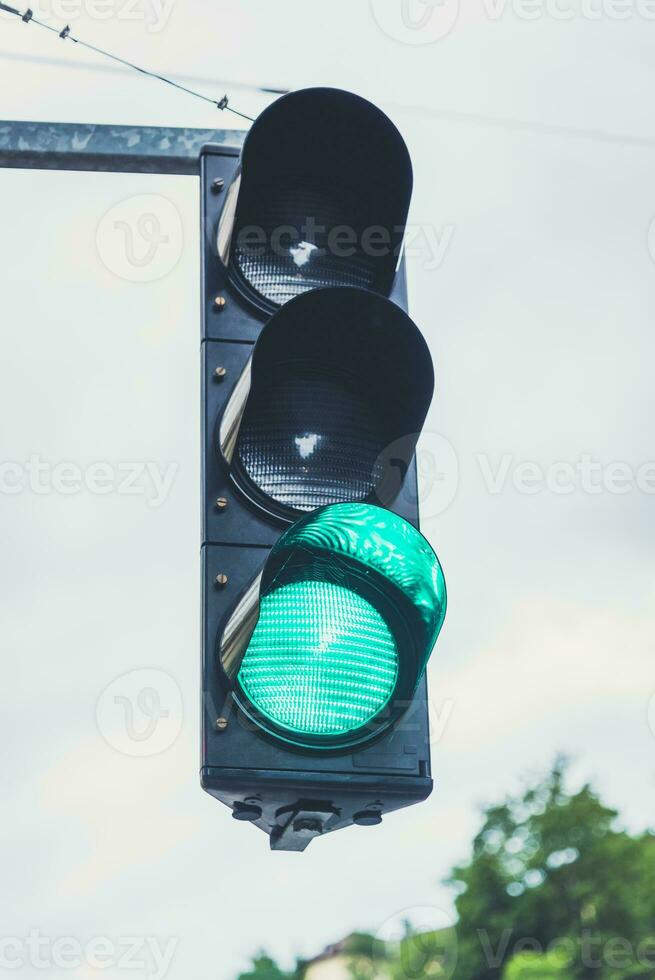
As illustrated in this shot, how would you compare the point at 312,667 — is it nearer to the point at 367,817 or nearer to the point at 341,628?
the point at 341,628

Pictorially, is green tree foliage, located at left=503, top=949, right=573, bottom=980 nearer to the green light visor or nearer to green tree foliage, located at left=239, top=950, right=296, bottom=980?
green tree foliage, located at left=239, top=950, right=296, bottom=980

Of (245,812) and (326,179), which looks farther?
(326,179)

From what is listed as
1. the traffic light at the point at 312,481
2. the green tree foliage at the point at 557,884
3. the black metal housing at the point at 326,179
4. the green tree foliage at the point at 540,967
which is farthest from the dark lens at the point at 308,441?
the green tree foliage at the point at 557,884

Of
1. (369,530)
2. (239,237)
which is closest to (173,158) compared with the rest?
(239,237)

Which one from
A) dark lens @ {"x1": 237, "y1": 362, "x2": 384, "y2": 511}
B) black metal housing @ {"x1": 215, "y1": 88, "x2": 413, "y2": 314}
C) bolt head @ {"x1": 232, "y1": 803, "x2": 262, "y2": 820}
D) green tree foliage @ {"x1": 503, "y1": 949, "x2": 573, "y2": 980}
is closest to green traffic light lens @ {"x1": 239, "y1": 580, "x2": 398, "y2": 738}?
bolt head @ {"x1": 232, "y1": 803, "x2": 262, "y2": 820}

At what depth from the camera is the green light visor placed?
6.32 ft

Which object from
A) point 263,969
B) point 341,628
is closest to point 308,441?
point 341,628

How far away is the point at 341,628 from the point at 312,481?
0.30 metres

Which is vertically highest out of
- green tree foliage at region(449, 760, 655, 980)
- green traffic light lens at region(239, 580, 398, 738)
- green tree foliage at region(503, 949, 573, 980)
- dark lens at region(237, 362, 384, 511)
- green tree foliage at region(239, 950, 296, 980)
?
dark lens at region(237, 362, 384, 511)

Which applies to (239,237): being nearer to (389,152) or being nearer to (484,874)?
(389,152)

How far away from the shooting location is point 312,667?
6.32ft

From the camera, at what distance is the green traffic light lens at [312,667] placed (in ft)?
6.32

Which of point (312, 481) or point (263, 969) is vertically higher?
point (312, 481)

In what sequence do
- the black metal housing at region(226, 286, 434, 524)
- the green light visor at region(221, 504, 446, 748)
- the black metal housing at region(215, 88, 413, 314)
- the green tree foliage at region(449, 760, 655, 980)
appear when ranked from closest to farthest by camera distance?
the green light visor at region(221, 504, 446, 748)
the black metal housing at region(226, 286, 434, 524)
the black metal housing at region(215, 88, 413, 314)
the green tree foliage at region(449, 760, 655, 980)
